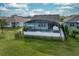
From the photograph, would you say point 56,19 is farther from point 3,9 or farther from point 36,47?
point 3,9

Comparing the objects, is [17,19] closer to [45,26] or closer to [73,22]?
[45,26]

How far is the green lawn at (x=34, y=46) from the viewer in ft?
7.55

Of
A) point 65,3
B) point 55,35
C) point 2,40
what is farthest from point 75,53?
point 2,40

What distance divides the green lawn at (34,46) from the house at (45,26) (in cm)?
6

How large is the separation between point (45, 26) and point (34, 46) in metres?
0.20

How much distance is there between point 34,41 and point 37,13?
0.80ft

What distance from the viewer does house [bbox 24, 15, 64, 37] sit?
7.57ft

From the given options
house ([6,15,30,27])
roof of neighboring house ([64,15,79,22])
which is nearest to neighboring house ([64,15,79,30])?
roof of neighboring house ([64,15,79,22])

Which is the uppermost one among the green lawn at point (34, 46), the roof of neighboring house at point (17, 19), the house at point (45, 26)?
the roof of neighboring house at point (17, 19)

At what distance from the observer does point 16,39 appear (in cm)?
234

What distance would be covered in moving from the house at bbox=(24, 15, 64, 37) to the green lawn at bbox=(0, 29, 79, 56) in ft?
0.21

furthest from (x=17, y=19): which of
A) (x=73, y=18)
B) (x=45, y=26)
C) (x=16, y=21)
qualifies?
(x=73, y=18)

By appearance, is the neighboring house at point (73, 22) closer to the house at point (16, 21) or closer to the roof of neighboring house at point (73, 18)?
the roof of neighboring house at point (73, 18)

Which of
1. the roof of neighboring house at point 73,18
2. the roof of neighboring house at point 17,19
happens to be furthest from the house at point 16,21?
the roof of neighboring house at point 73,18
